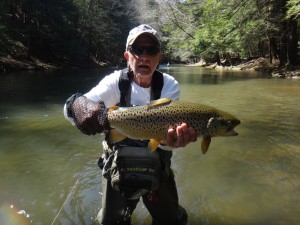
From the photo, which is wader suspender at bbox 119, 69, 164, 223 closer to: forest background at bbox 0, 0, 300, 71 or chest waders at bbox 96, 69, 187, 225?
chest waders at bbox 96, 69, 187, 225

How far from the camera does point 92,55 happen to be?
181ft

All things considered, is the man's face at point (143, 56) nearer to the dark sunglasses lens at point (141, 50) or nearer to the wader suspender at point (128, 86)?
the dark sunglasses lens at point (141, 50)

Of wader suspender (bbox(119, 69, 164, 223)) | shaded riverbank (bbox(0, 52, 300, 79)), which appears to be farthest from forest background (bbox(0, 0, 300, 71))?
wader suspender (bbox(119, 69, 164, 223))

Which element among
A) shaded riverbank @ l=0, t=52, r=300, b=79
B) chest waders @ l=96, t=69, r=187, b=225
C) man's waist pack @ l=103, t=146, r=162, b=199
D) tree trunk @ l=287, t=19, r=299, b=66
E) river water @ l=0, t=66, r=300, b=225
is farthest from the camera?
tree trunk @ l=287, t=19, r=299, b=66

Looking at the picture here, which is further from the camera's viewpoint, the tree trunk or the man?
the tree trunk

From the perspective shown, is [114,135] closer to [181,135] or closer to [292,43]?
[181,135]

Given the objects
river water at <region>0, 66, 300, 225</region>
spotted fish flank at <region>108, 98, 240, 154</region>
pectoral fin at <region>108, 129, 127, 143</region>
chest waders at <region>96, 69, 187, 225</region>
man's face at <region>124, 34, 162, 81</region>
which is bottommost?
river water at <region>0, 66, 300, 225</region>

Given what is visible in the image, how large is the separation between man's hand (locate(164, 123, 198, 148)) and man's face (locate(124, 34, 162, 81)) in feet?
2.36

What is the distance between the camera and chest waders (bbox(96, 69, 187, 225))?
129 inches

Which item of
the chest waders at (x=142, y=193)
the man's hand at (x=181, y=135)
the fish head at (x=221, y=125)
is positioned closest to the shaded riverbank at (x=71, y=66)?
the chest waders at (x=142, y=193)

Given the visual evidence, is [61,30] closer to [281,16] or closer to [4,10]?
[4,10]

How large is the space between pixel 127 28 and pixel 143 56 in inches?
2344

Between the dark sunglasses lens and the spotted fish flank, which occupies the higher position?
the dark sunglasses lens

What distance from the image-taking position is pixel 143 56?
3145 mm
